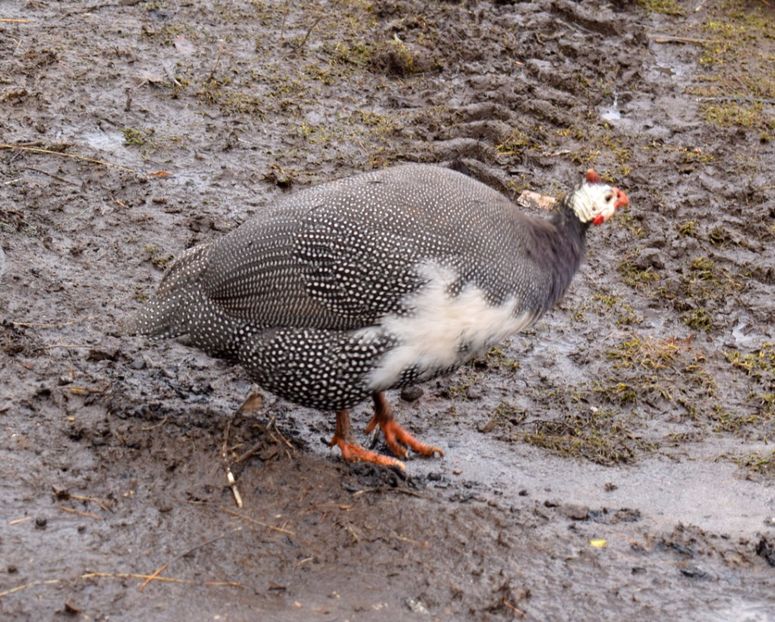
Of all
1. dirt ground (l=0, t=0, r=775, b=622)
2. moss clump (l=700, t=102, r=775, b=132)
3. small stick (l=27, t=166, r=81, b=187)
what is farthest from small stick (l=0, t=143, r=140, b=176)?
moss clump (l=700, t=102, r=775, b=132)

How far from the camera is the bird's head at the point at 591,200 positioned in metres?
4.86

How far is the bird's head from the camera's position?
486cm

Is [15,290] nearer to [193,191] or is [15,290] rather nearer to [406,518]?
[193,191]

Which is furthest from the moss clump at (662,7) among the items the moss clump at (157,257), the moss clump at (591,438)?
the moss clump at (157,257)

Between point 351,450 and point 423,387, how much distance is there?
777mm

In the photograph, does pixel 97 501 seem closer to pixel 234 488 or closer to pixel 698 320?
pixel 234 488

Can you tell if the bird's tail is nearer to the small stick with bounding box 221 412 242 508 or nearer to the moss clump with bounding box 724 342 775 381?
the small stick with bounding box 221 412 242 508

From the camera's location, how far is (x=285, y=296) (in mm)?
4348

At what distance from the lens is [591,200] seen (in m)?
4.86

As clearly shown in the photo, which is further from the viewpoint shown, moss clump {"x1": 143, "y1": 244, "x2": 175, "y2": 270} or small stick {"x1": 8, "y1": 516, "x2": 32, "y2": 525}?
moss clump {"x1": 143, "y1": 244, "x2": 175, "y2": 270}

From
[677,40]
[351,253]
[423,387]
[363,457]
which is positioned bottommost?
[423,387]

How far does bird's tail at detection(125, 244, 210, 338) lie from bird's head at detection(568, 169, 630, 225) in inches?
62.2

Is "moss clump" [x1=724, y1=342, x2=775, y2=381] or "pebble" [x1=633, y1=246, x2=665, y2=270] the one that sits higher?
"pebble" [x1=633, y1=246, x2=665, y2=270]

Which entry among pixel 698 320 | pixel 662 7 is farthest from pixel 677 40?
pixel 698 320
